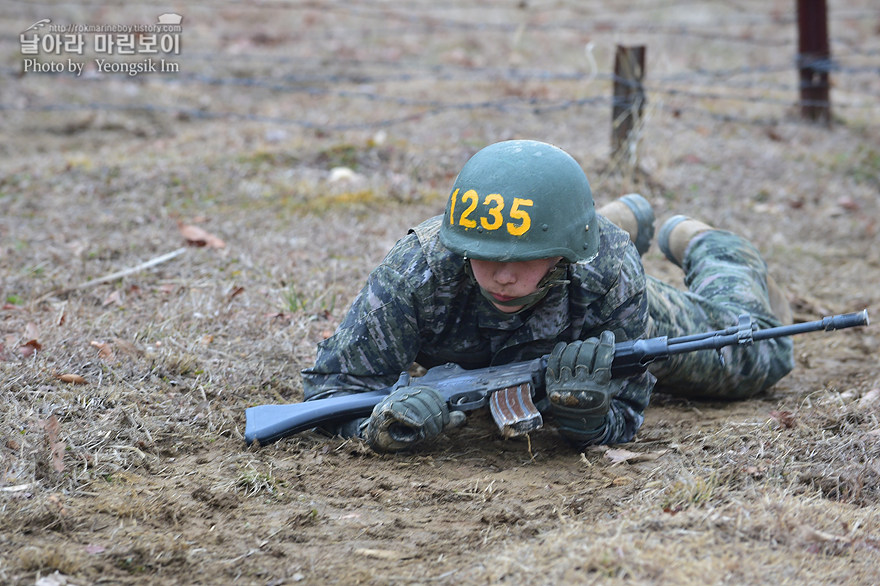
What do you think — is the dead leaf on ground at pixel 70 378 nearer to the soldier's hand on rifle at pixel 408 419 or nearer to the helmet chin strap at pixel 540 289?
the soldier's hand on rifle at pixel 408 419

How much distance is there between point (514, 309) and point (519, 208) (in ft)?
1.32

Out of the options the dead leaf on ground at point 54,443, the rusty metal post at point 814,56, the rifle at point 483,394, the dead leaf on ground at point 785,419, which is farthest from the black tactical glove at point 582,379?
the rusty metal post at point 814,56

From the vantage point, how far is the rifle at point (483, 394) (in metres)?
3.18

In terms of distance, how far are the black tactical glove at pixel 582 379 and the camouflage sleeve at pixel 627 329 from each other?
213 mm

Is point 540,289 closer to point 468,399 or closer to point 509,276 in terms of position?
point 509,276

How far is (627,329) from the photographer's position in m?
3.43

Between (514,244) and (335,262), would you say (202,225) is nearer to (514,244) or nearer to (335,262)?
(335,262)

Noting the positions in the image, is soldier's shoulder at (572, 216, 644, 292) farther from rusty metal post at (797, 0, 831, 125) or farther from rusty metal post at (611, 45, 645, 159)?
rusty metal post at (797, 0, 831, 125)

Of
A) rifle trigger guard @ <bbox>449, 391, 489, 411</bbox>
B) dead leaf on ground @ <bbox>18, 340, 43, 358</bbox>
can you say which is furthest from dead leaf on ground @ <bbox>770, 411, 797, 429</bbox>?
dead leaf on ground @ <bbox>18, 340, 43, 358</bbox>

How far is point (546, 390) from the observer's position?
3.23 metres

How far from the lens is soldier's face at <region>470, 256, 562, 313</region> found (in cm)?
304

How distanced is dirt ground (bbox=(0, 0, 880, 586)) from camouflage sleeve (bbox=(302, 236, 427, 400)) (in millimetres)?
229
